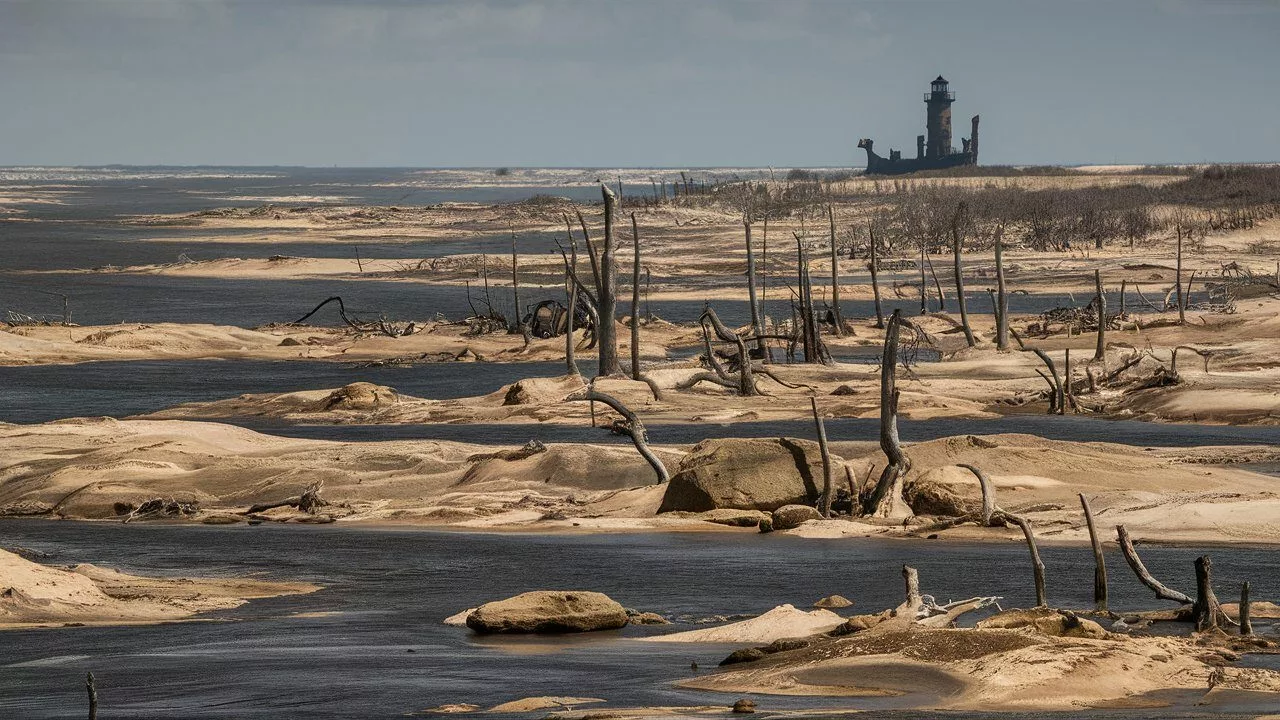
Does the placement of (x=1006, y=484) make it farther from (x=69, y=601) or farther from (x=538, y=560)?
(x=69, y=601)

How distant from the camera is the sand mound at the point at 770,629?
58.3 ft

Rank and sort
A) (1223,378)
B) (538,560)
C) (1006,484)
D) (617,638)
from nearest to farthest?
(617,638), (538,560), (1006,484), (1223,378)

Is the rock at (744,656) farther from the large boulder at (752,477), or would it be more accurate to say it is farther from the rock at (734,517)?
the large boulder at (752,477)

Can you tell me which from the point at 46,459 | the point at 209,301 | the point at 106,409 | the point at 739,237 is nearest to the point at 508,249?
the point at 739,237

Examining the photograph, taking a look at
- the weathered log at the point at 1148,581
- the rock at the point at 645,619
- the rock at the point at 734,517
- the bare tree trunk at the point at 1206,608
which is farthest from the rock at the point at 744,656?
the rock at the point at 734,517

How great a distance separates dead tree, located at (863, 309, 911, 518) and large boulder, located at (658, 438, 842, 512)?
950 mm

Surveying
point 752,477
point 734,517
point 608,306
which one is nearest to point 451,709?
point 734,517

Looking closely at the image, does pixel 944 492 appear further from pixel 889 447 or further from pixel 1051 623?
pixel 1051 623

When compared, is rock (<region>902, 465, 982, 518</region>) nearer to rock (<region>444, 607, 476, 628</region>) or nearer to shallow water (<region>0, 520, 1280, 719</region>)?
shallow water (<region>0, 520, 1280, 719</region>)

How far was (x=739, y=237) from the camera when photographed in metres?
112

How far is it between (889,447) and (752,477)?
7.67 ft

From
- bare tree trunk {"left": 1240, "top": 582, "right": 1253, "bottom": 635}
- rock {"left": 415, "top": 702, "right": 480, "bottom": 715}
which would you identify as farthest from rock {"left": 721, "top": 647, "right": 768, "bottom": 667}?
bare tree trunk {"left": 1240, "top": 582, "right": 1253, "bottom": 635}

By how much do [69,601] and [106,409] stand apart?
24684 mm

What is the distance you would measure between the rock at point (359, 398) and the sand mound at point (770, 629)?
25873mm
